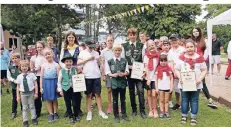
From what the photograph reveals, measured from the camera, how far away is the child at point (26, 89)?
484 centimetres

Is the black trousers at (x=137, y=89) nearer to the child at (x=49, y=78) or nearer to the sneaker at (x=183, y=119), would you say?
the sneaker at (x=183, y=119)

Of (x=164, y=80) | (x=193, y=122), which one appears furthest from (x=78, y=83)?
(x=193, y=122)

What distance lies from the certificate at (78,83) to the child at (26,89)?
28.9 inches

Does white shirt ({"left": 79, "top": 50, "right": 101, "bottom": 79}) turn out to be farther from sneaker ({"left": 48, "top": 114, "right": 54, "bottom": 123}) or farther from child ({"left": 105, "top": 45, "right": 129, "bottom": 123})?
sneaker ({"left": 48, "top": 114, "right": 54, "bottom": 123})

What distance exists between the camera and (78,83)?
480cm

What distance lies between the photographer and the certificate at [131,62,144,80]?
4.90m

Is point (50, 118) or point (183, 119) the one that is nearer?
point (183, 119)

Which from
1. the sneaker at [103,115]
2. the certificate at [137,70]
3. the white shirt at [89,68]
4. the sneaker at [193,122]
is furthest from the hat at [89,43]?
the sneaker at [193,122]

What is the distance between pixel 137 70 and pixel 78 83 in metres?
1.06

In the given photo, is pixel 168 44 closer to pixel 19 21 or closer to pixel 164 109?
pixel 164 109

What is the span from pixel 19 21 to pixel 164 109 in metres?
15.8

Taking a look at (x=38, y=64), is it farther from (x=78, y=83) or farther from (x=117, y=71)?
(x=117, y=71)

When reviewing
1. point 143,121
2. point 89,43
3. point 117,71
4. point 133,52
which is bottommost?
point 143,121

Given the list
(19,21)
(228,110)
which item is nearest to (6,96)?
(228,110)
